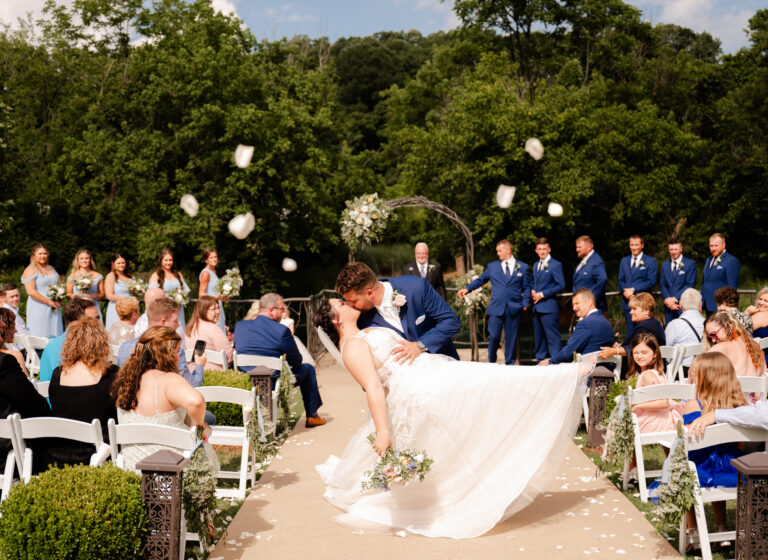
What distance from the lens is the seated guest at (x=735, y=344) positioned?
6.36 m

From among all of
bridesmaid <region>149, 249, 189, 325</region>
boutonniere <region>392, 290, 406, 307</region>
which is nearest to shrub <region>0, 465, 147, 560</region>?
boutonniere <region>392, 290, 406, 307</region>

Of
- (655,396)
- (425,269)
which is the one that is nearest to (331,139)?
(425,269)

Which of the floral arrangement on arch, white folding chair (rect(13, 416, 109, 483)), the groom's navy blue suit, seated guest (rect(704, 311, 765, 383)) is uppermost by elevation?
the floral arrangement on arch

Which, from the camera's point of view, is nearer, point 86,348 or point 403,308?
point 86,348

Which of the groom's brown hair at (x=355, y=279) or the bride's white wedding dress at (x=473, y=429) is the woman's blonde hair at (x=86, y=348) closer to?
the groom's brown hair at (x=355, y=279)

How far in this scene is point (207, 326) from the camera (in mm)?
8164

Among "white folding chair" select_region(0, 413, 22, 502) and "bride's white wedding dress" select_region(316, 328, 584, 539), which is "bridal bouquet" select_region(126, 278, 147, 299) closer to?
"white folding chair" select_region(0, 413, 22, 502)

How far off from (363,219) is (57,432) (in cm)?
791

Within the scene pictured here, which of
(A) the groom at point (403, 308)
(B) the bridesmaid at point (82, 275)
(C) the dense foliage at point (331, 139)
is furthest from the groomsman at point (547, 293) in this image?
(C) the dense foliage at point (331, 139)

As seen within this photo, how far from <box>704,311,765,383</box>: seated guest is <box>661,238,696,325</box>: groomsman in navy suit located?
482 cm

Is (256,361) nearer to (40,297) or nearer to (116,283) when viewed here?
(116,283)

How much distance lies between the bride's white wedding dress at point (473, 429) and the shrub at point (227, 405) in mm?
2352

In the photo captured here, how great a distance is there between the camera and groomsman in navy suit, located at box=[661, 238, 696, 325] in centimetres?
1124

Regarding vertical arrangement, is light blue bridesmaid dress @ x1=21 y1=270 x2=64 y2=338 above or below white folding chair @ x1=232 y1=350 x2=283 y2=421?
above
